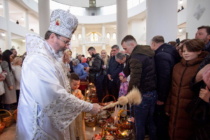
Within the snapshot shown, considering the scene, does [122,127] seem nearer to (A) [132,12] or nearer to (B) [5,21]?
(B) [5,21]

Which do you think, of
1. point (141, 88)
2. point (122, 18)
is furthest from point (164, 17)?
point (122, 18)

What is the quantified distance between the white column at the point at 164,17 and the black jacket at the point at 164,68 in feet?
3.16

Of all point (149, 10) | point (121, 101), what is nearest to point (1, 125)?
point (121, 101)

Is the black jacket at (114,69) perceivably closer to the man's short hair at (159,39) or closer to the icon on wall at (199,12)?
the man's short hair at (159,39)

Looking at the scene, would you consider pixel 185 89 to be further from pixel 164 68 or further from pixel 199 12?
pixel 199 12

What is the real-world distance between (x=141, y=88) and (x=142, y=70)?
298 millimetres

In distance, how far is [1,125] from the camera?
3.83 meters

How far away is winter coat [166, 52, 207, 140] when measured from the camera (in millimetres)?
2158

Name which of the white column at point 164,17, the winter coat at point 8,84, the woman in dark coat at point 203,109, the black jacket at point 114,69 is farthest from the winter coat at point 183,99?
the winter coat at point 8,84

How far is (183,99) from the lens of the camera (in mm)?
2188

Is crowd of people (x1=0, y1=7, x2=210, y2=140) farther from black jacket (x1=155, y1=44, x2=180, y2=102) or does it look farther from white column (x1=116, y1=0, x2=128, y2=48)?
white column (x1=116, y1=0, x2=128, y2=48)

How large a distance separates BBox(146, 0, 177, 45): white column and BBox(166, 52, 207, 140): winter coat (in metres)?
1.43

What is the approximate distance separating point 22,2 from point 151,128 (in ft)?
53.9

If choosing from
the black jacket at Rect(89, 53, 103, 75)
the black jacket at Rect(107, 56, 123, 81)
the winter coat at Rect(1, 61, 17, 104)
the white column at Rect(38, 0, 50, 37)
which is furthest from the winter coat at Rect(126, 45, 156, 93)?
the white column at Rect(38, 0, 50, 37)
